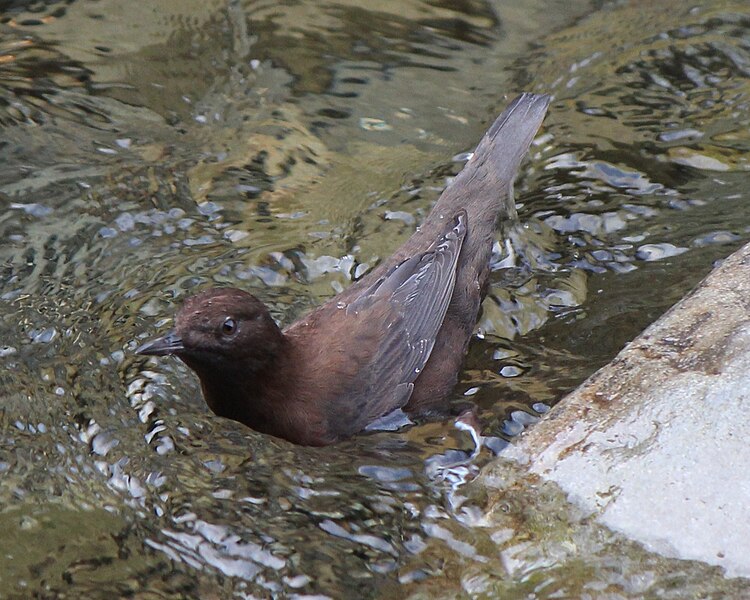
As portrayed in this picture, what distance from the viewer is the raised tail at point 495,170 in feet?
20.5

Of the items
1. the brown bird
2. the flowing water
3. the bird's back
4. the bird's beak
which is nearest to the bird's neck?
the brown bird

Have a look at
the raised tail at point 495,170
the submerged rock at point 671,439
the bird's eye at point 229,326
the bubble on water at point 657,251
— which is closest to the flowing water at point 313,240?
the bubble on water at point 657,251

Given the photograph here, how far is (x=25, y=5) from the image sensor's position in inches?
325

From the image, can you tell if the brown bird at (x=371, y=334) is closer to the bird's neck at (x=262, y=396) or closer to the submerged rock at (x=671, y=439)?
the bird's neck at (x=262, y=396)

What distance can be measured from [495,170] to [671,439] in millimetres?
2759

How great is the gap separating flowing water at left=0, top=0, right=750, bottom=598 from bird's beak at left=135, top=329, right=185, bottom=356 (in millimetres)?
484

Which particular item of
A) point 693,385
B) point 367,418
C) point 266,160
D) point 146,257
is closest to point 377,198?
point 266,160

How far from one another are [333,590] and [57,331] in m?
2.46

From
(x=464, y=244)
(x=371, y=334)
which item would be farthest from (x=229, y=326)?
(x=464, y=244)

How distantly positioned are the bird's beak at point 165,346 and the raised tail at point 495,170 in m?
2.08

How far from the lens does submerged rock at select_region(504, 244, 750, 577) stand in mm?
3627

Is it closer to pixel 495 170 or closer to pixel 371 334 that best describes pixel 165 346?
pixel 371 334

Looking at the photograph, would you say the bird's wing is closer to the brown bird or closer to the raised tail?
the brown bird

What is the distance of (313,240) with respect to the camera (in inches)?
258
